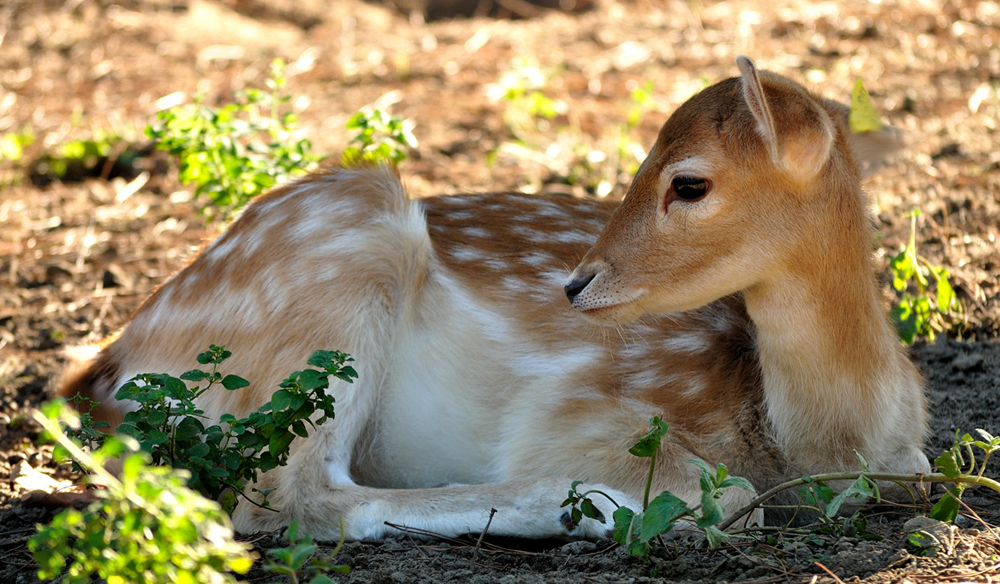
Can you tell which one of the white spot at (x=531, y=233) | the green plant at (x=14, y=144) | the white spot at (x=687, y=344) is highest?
the white spot at (x=531, y=233)

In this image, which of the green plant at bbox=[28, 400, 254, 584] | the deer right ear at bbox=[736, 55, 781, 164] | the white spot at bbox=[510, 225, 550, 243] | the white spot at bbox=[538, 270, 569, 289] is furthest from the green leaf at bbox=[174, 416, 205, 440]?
the deer right ear at bbox=[736, 55, 781, 164]

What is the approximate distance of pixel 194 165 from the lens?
451 cm

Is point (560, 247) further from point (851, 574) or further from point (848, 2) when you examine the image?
point (848, 2)

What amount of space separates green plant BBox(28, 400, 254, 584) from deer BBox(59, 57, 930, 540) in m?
1.33

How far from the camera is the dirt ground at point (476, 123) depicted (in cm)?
301

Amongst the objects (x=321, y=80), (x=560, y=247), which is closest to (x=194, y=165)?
(x=560, y=247)

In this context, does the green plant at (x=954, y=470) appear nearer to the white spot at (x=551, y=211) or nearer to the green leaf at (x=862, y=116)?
the green leaf at (x=862, y=116)

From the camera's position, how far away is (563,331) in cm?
363

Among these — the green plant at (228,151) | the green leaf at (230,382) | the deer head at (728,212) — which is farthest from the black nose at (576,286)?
the green plant at (228,151)

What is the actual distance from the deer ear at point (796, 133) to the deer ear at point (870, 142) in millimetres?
465

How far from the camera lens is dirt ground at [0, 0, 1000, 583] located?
301cm

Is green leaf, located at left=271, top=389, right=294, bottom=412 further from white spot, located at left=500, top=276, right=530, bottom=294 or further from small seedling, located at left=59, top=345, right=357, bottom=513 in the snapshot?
white spot, located at left=500, top=276, right=530, bottom=294

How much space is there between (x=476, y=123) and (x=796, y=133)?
4.59 metres

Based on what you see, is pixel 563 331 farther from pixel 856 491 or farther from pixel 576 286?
pixel 856 491
